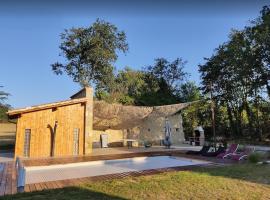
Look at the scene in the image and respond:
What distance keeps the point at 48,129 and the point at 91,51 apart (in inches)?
588

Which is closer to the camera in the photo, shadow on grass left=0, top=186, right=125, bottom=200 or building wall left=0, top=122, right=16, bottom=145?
shadow on grass left=0, top=186, right=125, bottom=200

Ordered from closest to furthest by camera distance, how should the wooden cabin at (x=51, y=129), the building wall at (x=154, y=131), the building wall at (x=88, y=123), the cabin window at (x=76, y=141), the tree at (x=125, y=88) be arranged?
the wooden cabin at (x=51, y=129) → the cabin window at (x=76, y=141) → the building wall at (x=88, y=123) → the building wall at (x=154, y=131) → the tree at (x=125, y=88)

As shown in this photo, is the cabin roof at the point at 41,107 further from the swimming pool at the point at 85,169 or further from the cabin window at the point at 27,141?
the swimming pool at the point at 85,169

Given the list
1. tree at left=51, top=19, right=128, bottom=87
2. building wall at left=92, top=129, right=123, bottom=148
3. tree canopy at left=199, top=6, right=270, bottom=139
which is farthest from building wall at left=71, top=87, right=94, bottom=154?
tree canopy at left=199, top=6, right=270, bottom=139

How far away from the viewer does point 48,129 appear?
13586mm

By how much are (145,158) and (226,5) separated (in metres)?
9.24

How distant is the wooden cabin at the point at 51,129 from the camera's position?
1295 cm

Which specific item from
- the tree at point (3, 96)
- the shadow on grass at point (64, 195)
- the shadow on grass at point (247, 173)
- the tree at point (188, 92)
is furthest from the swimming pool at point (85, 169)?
the tree at point (188, 92)

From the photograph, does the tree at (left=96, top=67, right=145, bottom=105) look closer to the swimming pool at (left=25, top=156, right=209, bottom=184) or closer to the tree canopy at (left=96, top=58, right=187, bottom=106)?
the tree canopy at (left=96, top=58, right=187, bottom=106)

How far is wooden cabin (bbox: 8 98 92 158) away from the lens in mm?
12953

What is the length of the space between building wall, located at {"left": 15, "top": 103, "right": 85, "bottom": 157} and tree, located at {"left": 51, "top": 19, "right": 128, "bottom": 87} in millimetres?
13626

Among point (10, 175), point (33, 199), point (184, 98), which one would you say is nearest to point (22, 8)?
point (33, 199)

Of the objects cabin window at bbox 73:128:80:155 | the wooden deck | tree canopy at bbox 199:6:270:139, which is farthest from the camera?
tree canopy at bbox 199:6:270:139

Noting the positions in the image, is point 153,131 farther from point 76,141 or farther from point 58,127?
point 58,127
